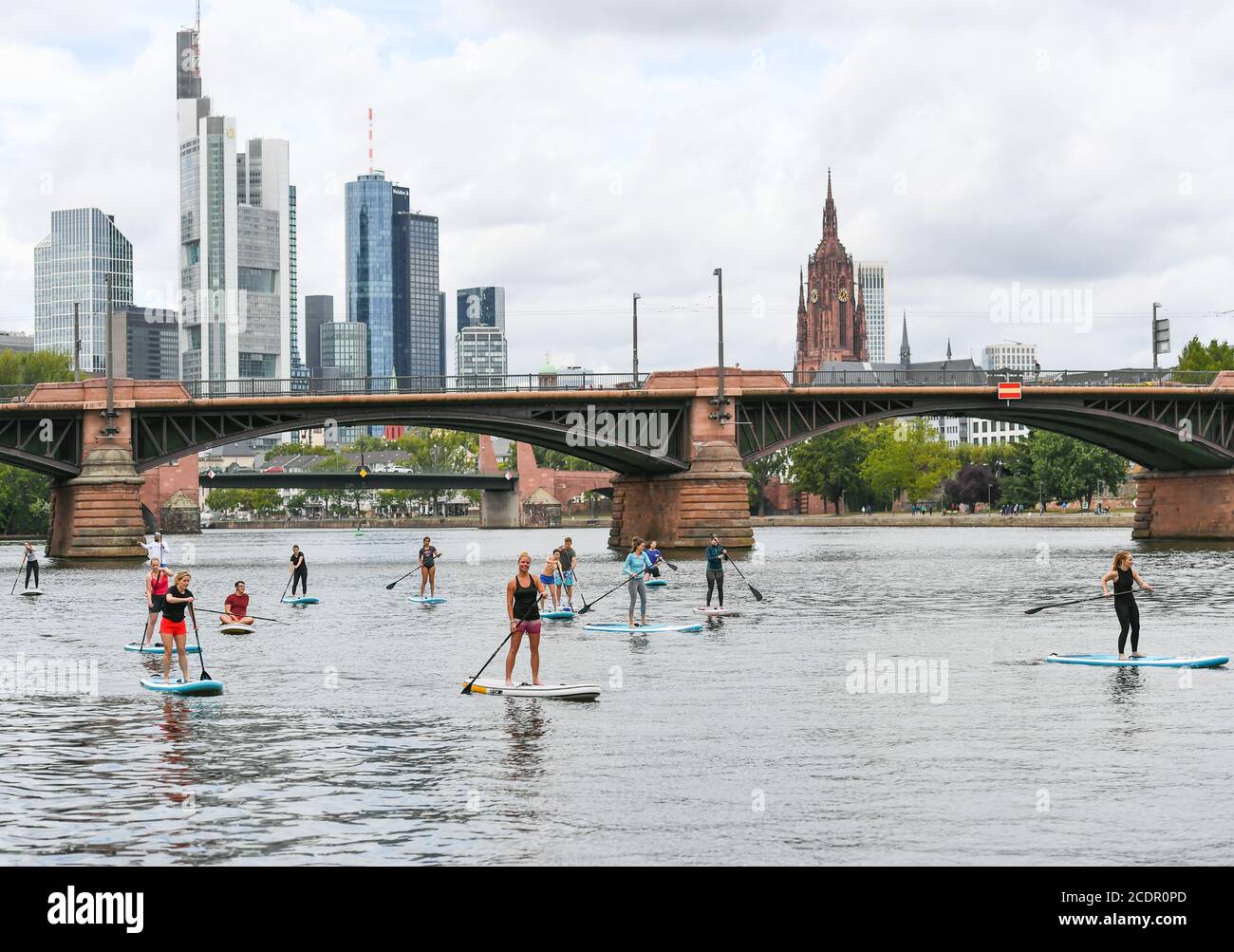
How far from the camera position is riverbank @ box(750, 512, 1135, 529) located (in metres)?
145

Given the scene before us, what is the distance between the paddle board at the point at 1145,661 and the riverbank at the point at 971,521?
100217 mm

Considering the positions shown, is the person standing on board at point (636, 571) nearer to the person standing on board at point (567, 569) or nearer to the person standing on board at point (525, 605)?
the person standing on board at point (567, 569)

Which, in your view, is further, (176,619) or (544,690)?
(176,619)

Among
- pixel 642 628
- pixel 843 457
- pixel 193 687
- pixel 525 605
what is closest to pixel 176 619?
pixel 193 687

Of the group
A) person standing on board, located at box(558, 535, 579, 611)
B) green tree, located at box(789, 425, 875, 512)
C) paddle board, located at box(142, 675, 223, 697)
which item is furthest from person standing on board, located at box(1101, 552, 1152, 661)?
green tree, located at box(789, 425, 875, 512)

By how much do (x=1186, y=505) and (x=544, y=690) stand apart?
89.8m

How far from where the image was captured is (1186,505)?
106000 millimetres

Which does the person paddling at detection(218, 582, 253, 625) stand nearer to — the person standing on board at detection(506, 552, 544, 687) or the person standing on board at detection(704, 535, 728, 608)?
the person standing on board at detection(704, 535, 728, 608)

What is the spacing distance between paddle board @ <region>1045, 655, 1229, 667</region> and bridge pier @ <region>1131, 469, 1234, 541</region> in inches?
3018

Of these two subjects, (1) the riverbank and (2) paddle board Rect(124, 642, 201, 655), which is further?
(1) the riverbank

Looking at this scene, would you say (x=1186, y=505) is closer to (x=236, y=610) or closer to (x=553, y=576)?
(x=553, y=576)

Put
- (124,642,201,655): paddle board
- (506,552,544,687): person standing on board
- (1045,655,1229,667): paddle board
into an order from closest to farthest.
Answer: (506,552,544,687): person standing on board < (1045,655,1229,667): paddle board < (124,642,201,655): paddle board

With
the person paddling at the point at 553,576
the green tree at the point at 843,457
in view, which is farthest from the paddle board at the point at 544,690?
the green tree at the point at 843,457
